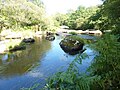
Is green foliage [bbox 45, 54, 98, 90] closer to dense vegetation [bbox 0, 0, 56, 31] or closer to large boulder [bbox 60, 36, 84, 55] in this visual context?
large boulder [bbox 60, 36, 84, 55]

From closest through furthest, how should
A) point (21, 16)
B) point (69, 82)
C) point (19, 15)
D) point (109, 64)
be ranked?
1. point (69, 82)
2. point (109, 64)
3. point (19, 15)
4. point (21, 16)

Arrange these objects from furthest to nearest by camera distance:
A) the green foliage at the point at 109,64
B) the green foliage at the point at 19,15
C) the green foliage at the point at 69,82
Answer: the green foliage at the point at 19,15, the green foliage at the point at 109,64, the green foliage at the point at 69,82

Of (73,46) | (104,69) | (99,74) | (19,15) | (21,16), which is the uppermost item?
(19,15)

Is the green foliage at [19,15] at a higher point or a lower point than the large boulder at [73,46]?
higher

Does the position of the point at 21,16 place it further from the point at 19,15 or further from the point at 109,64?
the point at 109,64

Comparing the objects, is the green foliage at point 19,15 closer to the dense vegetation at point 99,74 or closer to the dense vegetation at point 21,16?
the dense vegetation at point 21,16

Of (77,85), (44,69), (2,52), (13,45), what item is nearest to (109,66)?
(77,85)

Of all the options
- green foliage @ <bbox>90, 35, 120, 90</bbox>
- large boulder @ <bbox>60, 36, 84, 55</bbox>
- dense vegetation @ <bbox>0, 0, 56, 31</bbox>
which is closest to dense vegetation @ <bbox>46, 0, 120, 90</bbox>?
green foliage @ <bbox>90, 35, 120, 90</bbox>

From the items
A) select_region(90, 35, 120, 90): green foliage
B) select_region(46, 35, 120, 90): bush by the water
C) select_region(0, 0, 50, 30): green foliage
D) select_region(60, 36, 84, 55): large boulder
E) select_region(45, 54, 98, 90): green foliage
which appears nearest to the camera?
select_region(45, 54, 98, 90): green foliage

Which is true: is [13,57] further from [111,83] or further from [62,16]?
[62,16]

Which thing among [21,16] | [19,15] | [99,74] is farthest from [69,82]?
[21,16]

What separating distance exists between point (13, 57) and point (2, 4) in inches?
658

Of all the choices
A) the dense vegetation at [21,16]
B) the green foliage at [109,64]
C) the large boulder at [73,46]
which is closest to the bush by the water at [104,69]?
the green foliage at [109,64]

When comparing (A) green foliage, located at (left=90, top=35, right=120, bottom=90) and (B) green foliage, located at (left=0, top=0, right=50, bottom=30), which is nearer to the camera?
(A) green foliage, located at (left=90, top=35, right=120, bottom=90)
